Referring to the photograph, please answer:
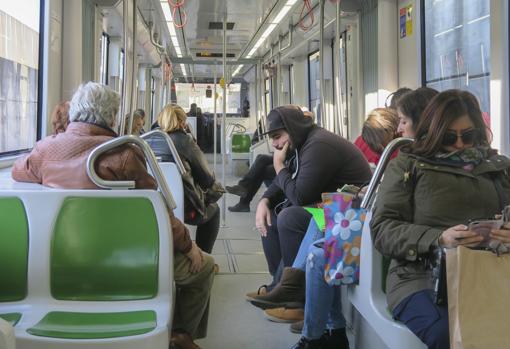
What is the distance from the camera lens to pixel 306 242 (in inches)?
109

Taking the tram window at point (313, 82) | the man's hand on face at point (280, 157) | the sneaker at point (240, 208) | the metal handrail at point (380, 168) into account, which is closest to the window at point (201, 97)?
the tram window at point (313, 82)

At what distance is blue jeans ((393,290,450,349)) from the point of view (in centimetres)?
163

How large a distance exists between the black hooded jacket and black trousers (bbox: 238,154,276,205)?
362 centimetres

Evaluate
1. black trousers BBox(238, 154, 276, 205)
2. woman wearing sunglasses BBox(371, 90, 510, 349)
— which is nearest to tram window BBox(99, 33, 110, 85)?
black trousers BBox(238, 154, 276, 205)

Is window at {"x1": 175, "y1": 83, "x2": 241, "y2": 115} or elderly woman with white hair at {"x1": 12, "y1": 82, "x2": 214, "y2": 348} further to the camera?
window at {"x1": 175, "y1": 83, "x2": 241, "y2": 115}

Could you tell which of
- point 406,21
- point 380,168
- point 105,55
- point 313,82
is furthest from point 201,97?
point 380,168

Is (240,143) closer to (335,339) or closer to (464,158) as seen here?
(335,339)

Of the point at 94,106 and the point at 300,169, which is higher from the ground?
the point at 94,106

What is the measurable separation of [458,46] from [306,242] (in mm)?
1935

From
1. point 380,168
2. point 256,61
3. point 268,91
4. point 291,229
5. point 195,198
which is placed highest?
point 268,91

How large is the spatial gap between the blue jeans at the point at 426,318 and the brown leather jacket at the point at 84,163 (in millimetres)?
911

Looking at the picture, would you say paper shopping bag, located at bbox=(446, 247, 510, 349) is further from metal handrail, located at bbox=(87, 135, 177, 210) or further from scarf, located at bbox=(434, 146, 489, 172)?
metal handrail, located at bbox=(87, 135, 177, 210)

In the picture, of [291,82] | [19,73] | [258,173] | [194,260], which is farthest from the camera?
[291,82]

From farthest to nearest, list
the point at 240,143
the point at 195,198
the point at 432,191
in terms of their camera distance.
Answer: the point at 240,143, the point at 195,198, the point at 432,191
